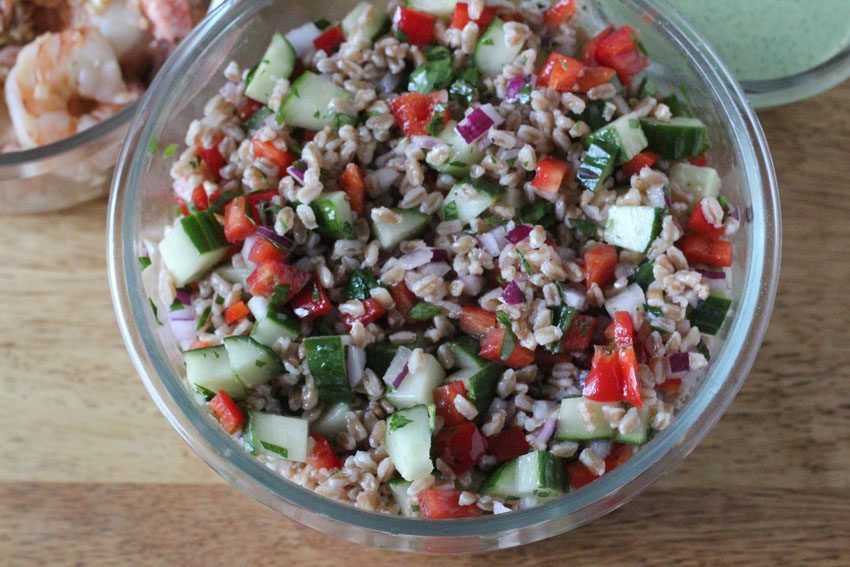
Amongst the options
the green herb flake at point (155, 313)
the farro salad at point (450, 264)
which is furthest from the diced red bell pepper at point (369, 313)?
the green herb flake at point (155, 313)

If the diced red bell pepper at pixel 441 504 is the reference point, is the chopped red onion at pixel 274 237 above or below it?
above

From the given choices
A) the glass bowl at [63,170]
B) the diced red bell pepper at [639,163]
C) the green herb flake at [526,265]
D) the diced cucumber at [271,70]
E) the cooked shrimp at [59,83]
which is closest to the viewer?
the green herb flake at [526,265]

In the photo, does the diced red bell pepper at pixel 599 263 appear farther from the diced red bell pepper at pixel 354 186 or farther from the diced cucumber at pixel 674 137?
the diced red bell pepper at pixel 354 186

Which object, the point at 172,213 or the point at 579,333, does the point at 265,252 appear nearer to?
the point at 172,213

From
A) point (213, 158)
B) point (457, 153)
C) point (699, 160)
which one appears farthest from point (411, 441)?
point (699, 160)

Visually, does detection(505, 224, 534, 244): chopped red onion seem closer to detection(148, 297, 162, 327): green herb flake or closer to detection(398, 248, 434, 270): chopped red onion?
detection(398, 248, 434, 270): chopped red onion

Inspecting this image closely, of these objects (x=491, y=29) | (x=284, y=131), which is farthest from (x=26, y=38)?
(x=491, y=29)
